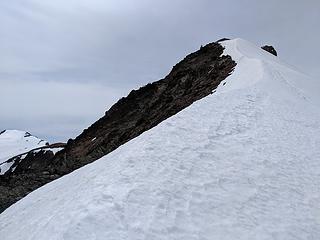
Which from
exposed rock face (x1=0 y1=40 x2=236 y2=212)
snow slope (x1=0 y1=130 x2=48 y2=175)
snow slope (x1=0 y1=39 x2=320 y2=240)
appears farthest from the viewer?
snow slope (x1=0 y1=130 x2=48 y2=175)

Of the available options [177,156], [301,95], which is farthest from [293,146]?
[301,95]

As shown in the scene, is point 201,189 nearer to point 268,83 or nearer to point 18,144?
point 268,83

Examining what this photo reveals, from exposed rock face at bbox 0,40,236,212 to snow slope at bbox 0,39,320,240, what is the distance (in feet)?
35.8

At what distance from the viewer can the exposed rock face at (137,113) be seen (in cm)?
2477

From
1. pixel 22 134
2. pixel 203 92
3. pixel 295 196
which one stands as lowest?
pixel 295 196

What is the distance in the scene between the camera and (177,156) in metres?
9.70

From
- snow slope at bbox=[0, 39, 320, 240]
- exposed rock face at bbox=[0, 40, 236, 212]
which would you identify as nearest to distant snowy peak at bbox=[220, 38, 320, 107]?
exposed rock face at bbox=[0, 40, 236, 212]

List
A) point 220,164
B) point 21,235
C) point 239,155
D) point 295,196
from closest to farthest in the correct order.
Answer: point 21,235 < point 295,196 < point 220,164 < point 239,155

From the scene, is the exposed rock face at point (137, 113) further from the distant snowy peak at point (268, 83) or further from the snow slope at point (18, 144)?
the snow slope at point (18, 144)

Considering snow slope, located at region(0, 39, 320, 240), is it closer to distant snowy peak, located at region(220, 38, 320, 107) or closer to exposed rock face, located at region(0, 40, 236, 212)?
distant snowy peak, located at region(220, 38, 320, 107)

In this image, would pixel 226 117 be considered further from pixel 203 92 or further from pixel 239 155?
pixel 203 92

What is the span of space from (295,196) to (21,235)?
5967 millimetres

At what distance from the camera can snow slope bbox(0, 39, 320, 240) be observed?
6.95 m

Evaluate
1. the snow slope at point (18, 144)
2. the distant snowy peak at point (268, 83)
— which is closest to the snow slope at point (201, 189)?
the distant snowy peak at point (268, 83)
